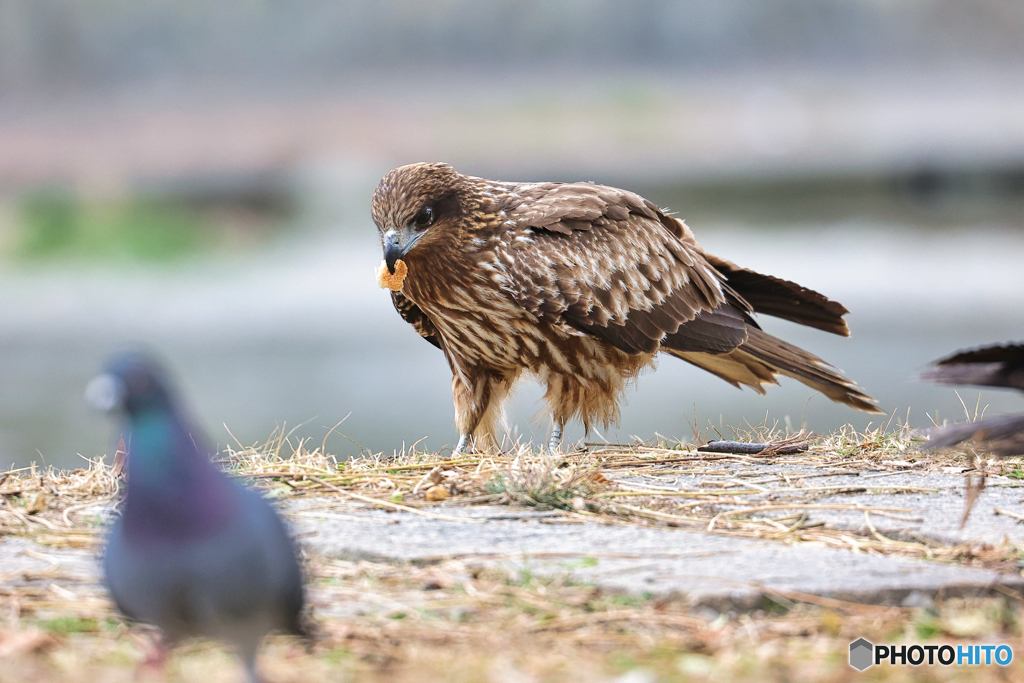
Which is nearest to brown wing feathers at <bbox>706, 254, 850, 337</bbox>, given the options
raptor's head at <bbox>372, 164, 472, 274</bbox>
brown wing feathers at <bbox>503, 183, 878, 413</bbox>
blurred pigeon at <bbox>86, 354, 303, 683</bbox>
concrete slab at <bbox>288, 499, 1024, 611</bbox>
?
brown wing feathers at <bbox>503, 183, 878, 413</bbox>

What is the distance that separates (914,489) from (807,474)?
0.39 metres

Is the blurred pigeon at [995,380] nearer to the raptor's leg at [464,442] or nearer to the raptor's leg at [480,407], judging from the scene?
the raptor's leg at [480,407]

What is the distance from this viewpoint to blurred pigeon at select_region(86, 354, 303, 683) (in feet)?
5.99

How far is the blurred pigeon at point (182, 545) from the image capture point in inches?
71.9

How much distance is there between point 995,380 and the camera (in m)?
2.51

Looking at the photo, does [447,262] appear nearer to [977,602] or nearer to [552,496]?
[552,496]

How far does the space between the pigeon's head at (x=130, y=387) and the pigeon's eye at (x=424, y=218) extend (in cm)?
233

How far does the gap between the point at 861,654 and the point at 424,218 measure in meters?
2.73

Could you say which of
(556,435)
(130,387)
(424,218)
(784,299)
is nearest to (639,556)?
(130,387)

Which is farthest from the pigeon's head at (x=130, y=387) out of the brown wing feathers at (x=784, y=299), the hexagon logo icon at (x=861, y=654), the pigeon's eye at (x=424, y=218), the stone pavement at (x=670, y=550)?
the brown wing feathers at (x=784, y=299)

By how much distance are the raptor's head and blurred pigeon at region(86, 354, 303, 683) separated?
7.47 feet

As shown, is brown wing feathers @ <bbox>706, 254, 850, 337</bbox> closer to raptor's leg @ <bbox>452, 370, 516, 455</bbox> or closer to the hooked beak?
raptor's leg @ <bbox>452, 370, 516, 455</bbox>

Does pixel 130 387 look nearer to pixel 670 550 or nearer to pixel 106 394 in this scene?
pixel 106 394

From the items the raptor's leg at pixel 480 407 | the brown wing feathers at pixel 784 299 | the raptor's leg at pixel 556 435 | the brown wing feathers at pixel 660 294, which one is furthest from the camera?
the brown wing feathers at pixel 784 299
